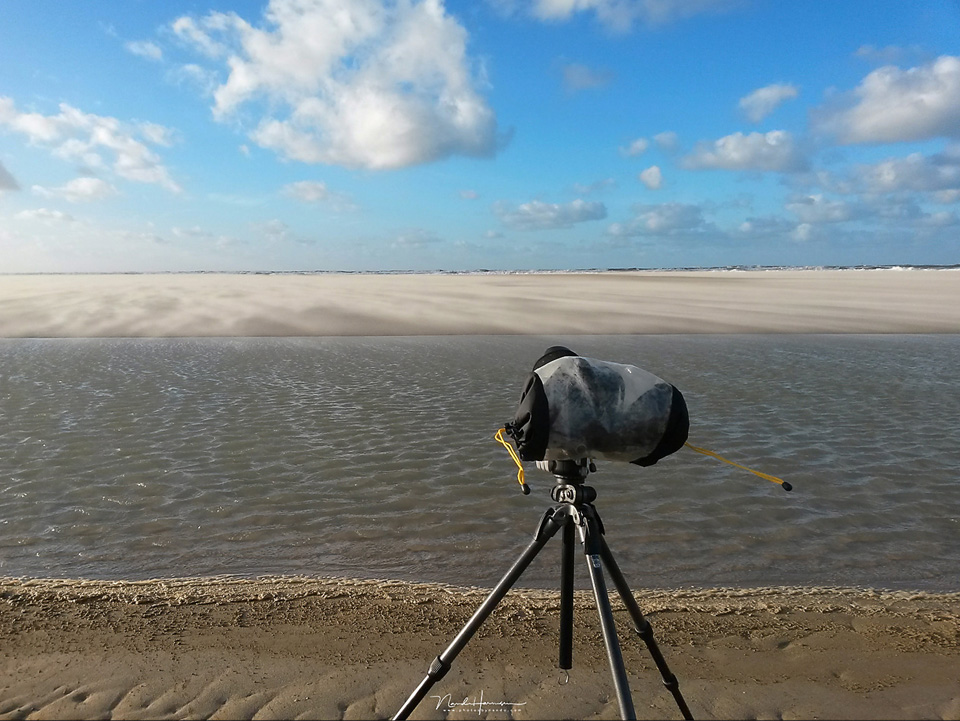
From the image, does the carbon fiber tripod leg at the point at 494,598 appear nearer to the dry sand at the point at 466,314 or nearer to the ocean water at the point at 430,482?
the ocean water at the point at 430,482

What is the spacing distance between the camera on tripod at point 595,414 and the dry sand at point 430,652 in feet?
4.63

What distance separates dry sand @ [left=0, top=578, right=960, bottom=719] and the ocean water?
417 mm

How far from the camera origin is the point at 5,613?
3.89m

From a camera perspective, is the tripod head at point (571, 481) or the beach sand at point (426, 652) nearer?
the tripod head at point (571, 481)

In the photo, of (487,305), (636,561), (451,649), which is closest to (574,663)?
(451,649)

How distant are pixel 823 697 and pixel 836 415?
23.6ft

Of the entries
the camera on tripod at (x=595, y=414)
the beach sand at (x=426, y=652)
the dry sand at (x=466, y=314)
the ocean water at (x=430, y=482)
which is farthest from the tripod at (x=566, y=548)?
the dry sand at (x=466, y=314)

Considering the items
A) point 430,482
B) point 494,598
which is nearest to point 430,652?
point 494,598

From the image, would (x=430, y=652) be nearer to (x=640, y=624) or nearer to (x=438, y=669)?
(x=438, y=669)

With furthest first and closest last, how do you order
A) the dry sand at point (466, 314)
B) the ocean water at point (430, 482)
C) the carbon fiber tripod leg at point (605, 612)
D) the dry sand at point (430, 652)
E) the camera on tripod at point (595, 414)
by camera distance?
the dry sand at point (466, 314) < the ocean water at point (430, 482) < the dry sand at point (430, 652) < the camera on tripod at point (595, 414) < the carbon fiber tripod leg at point (605, 612)

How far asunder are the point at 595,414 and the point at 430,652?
1.87 m

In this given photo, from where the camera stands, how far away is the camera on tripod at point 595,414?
2.47 metres

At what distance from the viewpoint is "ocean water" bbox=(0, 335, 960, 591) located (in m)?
4.84

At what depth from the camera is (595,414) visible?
2.48 meters
